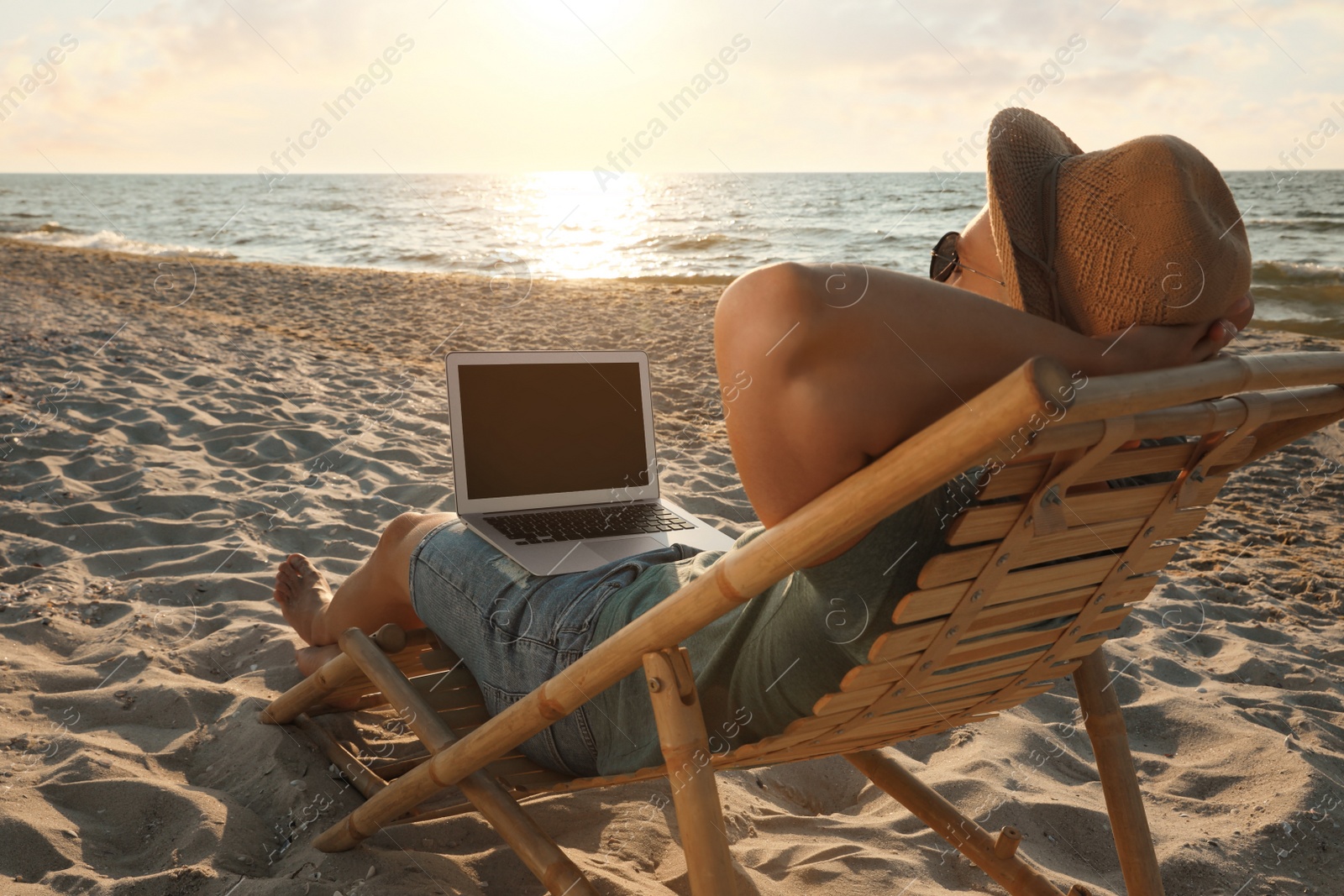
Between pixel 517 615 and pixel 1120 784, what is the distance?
3.71ft

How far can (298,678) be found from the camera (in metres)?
2.54

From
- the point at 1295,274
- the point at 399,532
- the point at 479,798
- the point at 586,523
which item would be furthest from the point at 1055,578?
the point at 1295,274

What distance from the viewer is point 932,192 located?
29.8m

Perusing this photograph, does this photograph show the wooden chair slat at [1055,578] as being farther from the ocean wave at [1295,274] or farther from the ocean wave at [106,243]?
the ocean wave at [106,243]

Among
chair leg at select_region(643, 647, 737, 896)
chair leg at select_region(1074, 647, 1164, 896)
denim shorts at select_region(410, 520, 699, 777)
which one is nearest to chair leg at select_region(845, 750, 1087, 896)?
Answer: chair leg at select_region(1074, 647, 1164, 896)

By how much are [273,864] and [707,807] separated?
1108mm

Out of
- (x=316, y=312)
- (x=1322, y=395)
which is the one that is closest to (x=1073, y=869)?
(x=1322, y=395)

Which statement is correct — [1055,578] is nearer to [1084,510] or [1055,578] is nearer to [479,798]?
[1084,510]

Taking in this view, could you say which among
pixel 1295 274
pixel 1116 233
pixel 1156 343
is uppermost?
pixel 1295 274

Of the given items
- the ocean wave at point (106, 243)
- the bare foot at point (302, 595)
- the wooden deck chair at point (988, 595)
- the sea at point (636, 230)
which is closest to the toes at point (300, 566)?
the bare foot at point (302, 595)

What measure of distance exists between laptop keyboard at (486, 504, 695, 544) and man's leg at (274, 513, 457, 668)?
0.17m

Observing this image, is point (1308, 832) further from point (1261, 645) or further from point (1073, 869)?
point (1261, 645)

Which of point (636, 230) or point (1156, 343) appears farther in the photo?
point (636, 230)

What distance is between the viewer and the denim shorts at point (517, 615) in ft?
5.21
